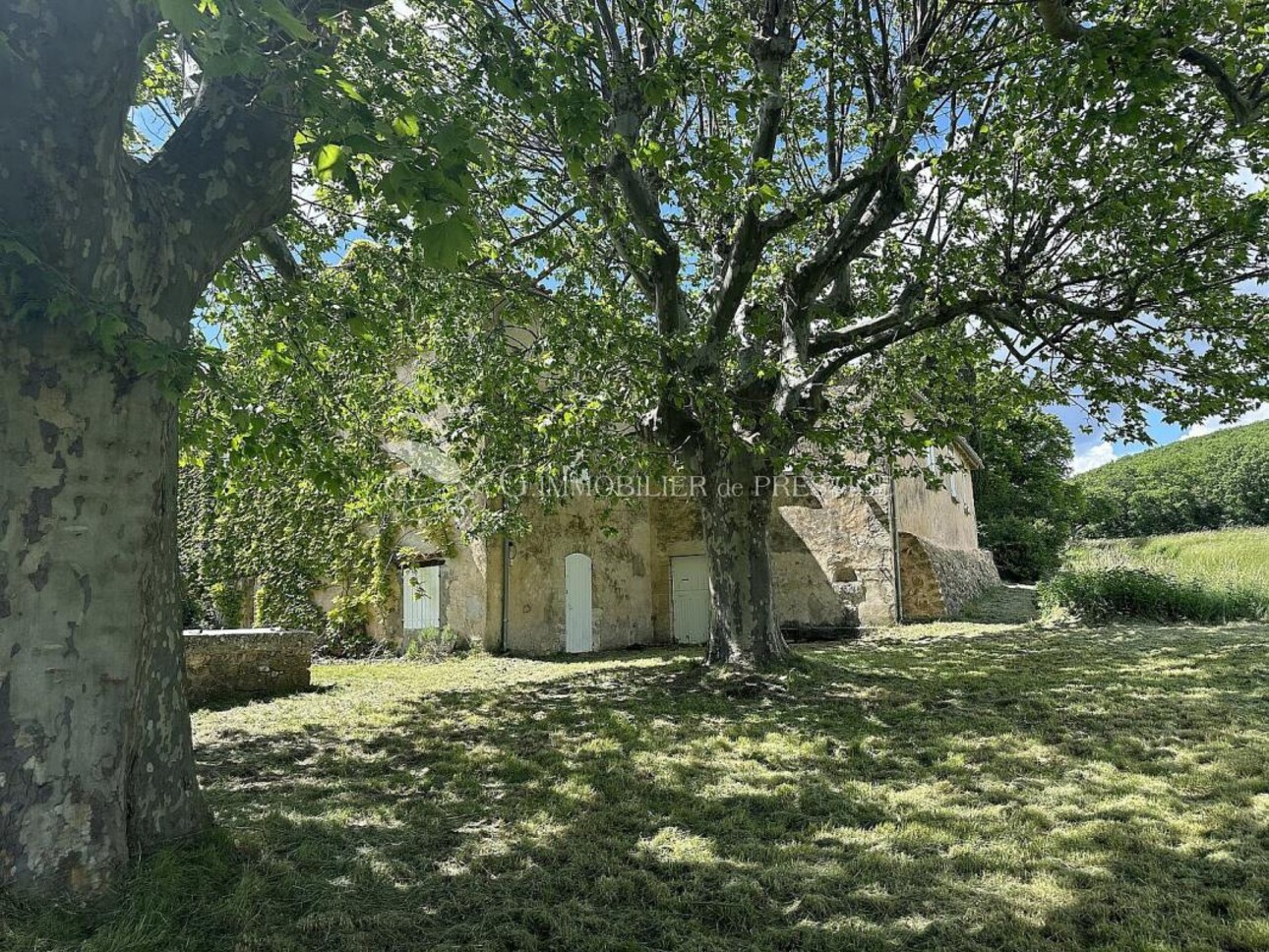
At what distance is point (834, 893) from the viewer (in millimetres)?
2951

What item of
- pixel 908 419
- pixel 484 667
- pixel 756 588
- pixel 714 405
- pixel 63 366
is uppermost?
pixel 908 419

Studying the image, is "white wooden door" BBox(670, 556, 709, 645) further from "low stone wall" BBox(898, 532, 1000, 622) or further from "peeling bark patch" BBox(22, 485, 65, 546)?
"peeling bark patch" BBox(22, 485, 65, 546)

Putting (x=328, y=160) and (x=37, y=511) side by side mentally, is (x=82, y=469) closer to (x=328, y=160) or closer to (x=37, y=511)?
(x=37, y=511)

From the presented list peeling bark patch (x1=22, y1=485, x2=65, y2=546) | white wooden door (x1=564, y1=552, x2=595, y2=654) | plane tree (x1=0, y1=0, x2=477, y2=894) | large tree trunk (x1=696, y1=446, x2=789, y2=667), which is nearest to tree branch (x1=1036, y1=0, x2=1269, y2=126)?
plane tree (x1=0, y1=0, x2=477, y2=894)

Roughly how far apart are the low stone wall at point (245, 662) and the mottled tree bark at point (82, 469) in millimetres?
5771

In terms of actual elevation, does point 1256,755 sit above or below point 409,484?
below

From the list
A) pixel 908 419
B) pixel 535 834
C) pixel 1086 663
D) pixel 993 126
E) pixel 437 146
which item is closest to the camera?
pixel 437 146

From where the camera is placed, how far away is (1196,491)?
39656 millimetres

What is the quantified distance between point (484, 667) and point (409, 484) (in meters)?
3.24

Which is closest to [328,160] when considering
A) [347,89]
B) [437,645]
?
[347,89]

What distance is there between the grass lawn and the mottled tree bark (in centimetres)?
32

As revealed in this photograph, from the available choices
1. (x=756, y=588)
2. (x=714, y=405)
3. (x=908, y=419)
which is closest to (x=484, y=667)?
(x=756, y=588)

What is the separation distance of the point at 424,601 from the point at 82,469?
1031 centimetres

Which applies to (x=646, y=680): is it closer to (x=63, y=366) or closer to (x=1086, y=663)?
(x=1086, y=663)
